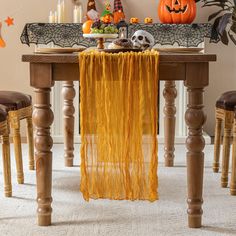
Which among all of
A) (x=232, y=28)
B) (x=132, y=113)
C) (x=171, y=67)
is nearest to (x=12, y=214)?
(x=132, y=113)

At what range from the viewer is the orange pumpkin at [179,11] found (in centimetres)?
454

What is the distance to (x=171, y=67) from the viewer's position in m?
2.61

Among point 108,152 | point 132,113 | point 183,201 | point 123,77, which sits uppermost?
point 123,77

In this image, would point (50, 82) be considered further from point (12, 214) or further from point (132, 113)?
point (12, 214)

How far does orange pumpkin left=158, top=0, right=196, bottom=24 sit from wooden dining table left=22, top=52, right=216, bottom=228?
200cm

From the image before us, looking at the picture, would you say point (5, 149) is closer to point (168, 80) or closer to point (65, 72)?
point (65, 72)

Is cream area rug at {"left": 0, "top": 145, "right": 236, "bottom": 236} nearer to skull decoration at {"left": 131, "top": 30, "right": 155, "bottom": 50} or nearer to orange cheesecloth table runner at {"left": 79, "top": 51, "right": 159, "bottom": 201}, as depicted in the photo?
orange cheesecloth table runner at {"left": 79, "top": 51, "right": 159, "bottom": 201}

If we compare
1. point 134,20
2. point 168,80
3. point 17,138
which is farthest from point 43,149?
point 134,20

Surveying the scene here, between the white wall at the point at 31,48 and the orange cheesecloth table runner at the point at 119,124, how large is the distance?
7.55 feet

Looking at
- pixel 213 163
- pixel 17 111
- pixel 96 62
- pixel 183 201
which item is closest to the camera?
pixel 96 62

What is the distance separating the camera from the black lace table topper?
4430 mm

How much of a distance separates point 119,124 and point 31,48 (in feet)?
7.73

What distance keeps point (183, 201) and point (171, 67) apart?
31.0 inches

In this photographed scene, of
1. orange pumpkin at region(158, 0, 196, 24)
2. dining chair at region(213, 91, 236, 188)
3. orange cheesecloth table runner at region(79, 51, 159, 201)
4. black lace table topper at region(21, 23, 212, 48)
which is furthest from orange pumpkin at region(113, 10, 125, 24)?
orange cheesecloth table runner at region(79, 51, 159, 201)
